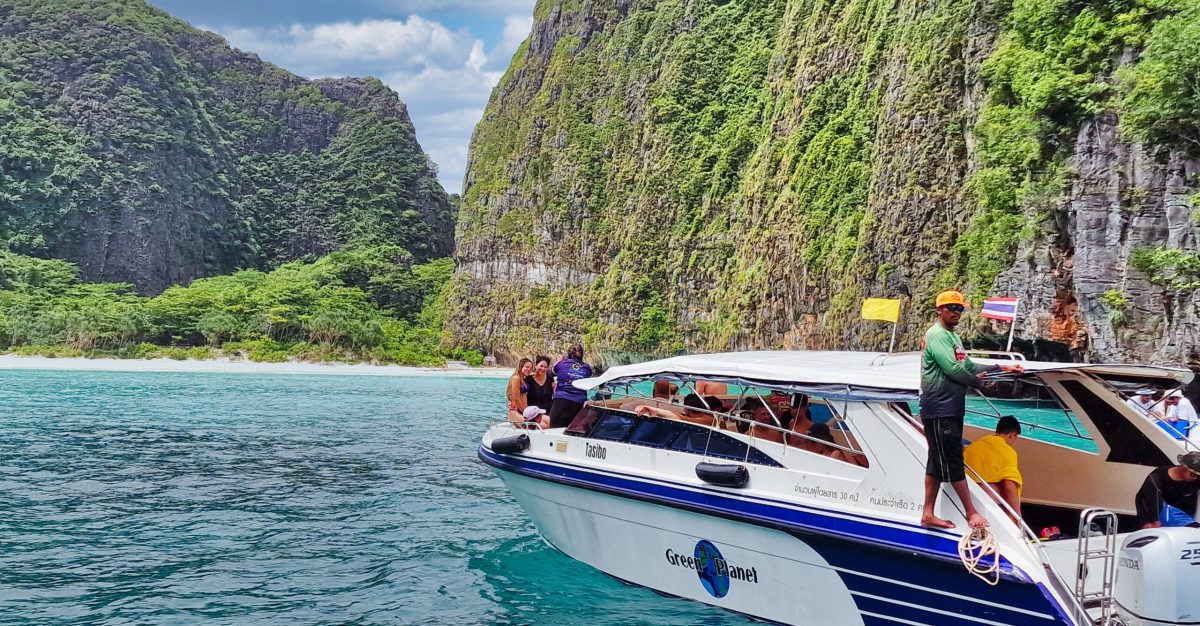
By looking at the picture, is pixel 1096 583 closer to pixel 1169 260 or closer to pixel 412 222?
pixel 1169 260

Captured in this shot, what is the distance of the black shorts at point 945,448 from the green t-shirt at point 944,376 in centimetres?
6

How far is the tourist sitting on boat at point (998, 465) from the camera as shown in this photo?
→ 22.6ft

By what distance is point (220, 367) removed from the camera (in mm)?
58875

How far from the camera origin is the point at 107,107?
328ft

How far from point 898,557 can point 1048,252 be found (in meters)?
26.4

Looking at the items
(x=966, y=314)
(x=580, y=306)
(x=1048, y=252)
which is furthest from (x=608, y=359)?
(x=1048, y=252)

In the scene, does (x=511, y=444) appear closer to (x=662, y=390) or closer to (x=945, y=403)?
(x=662, y=390)

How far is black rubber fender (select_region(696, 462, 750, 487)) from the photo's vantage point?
7.75 meters

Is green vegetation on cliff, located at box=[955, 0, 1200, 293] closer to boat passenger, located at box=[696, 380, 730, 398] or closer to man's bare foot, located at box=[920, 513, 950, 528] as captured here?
boat passenger, located at box=[696, 380, 730, 398]

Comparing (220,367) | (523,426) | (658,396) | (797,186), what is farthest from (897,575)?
(220,367)

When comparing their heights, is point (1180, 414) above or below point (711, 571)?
above

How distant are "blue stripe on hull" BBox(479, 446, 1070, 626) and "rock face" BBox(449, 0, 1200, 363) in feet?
65.7

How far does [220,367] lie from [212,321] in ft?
41.4

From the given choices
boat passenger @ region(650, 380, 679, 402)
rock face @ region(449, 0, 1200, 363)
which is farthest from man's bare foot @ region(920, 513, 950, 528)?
rock face @ region(449, 0, 1200, 363)
